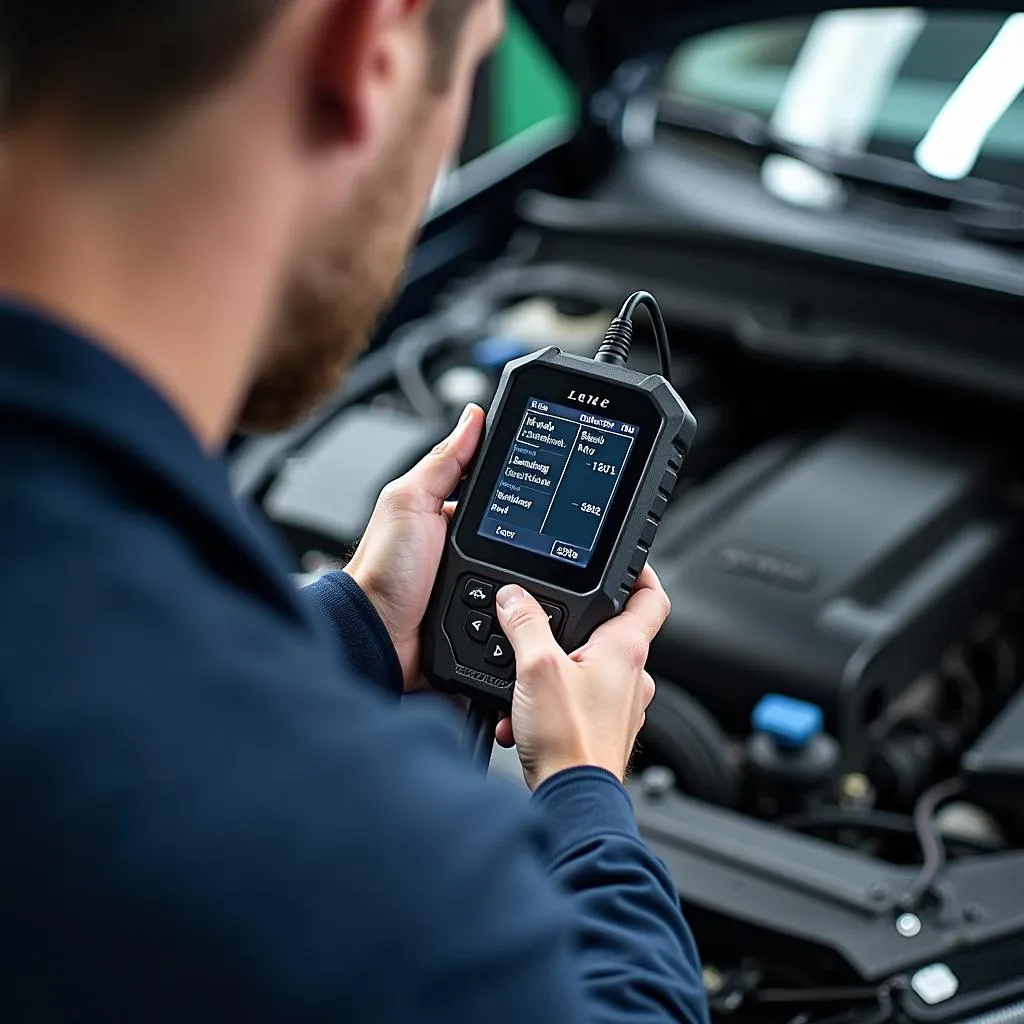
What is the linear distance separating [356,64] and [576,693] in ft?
1.27

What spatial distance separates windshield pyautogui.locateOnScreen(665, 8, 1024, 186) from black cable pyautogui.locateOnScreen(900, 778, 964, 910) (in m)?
0.78

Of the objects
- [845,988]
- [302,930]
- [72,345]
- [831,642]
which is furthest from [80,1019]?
[831,642]

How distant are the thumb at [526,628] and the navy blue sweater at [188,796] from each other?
12.3 inches

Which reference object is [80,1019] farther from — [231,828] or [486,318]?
[486,318]

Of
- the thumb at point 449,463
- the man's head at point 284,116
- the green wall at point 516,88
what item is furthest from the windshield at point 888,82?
the green wall at point 516,88

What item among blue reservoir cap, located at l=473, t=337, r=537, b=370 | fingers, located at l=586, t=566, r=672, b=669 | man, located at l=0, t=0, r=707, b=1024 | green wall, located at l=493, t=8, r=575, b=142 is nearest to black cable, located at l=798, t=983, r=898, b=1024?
fingers, located at l=586, t=566, r=672, b=669

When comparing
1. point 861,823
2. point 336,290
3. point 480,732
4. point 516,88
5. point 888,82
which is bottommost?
point 516,88

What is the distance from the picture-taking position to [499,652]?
956mm

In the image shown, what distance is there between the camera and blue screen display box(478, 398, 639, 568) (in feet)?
3.24

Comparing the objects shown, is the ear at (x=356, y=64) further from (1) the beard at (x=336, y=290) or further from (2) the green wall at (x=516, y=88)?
(2) the green wall at (x=516, y=88)

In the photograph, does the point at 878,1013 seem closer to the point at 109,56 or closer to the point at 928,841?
the point at 928,841

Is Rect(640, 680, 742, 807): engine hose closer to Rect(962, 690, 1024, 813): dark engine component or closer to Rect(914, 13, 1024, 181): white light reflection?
Rect(962, 690, 1024, 813): dark engine component

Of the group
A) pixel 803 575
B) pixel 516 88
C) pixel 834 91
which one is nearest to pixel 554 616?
pixel 803 575

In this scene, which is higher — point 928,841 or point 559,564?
point 559,564
